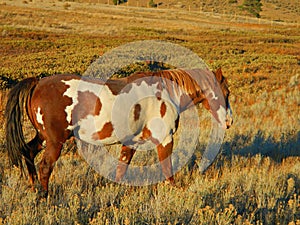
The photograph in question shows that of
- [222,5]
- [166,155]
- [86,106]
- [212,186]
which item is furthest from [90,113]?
[222,5]

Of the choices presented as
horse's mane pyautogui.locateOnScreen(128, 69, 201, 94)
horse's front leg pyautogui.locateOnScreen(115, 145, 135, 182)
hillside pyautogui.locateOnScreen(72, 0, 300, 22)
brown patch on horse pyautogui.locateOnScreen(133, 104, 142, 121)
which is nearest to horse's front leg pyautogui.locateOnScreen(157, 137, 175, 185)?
horse's front leg pyautogui.locateOnScreen(115, 145, 135, 182)

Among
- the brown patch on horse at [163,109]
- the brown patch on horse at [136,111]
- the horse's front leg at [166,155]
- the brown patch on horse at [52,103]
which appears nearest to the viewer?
the brown patch on horse at [52,103]

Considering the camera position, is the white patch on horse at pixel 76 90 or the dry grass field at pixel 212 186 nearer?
the dry grass field at pixel 212 186

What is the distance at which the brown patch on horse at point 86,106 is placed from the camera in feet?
13.6

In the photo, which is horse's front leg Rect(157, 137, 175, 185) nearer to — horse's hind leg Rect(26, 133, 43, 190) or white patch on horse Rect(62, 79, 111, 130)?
white patch on horse Rect(62, 79, 111, 130)

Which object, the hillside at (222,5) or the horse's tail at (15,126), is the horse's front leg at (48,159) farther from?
the hillside at (222,5)

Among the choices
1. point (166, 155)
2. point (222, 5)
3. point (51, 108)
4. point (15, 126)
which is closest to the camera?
point (51, 108)

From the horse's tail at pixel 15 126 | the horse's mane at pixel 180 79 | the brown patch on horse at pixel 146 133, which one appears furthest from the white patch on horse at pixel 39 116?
the horse's mane at pixel 180 79

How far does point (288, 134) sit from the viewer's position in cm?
816

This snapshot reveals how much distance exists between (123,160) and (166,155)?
57 cm

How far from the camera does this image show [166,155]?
468cm

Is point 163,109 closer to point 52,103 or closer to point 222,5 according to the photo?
point 52,103

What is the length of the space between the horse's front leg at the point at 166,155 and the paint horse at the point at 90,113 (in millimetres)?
13

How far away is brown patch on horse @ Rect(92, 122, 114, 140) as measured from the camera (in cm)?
423
